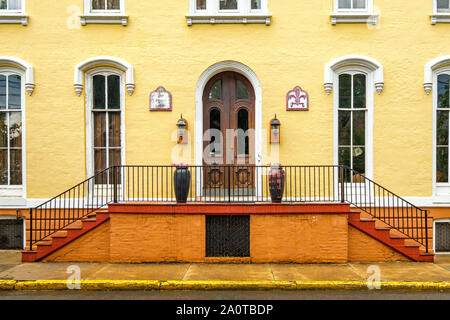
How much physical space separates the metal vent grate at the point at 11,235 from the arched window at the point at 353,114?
28.8ft

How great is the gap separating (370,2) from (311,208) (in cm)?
580

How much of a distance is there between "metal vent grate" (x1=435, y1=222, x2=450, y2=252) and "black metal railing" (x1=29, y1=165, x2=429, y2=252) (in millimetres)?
474

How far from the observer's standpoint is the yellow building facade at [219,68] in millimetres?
8859

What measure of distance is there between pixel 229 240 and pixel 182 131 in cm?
307

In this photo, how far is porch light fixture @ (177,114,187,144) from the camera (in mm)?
8711

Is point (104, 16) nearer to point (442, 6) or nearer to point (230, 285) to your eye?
point (230, 285)

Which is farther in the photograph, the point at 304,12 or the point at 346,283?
the point at 304,12

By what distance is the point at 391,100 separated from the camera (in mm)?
8883

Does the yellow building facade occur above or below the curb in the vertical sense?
above

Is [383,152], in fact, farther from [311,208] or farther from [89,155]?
[89,155]

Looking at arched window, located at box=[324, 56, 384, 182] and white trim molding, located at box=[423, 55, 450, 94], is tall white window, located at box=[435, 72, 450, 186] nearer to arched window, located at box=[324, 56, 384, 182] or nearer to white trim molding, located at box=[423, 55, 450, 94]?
white trim molding, located at box=[423, 55, 450, 94]

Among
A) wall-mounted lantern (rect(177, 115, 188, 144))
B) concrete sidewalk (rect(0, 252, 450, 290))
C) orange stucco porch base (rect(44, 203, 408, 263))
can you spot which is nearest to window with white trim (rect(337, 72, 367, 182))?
orange stucco porch base (rect(44, 203, 408, 263))

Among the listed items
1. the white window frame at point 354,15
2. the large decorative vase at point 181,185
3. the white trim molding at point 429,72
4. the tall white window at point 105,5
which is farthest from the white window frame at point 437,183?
the tall white window at point 105,5

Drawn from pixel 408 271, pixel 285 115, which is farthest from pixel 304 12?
pixel 408 271
